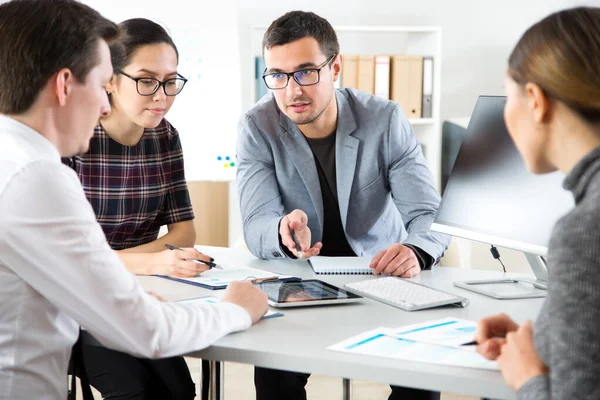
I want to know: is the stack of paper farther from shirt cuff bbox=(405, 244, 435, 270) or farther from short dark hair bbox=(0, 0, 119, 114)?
short dark hair bbox=(0, 0, 119, 114)

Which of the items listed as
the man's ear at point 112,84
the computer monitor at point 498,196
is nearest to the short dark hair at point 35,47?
the man's ear at point 112,84

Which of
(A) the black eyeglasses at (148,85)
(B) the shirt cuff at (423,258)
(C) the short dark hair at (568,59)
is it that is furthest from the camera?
(A) the black eyeglasses at (148,85)

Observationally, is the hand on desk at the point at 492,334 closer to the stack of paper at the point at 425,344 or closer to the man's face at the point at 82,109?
the stack of paper at the point at 425,344

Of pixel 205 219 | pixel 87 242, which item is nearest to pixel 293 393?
pixel 87 242

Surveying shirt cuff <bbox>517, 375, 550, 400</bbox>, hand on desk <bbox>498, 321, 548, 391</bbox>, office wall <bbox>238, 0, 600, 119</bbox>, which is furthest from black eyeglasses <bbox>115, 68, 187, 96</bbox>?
office wall <bbox>238, 0, 600, 119</bbox>

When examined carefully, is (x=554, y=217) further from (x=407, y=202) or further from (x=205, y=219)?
(x=205, y=219)

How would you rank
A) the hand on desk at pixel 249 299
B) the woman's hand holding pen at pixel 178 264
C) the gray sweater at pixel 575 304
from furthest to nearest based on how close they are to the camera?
the woman's hand holding pen at pixel 178 264 < the hand on desk at pixel 249 299 < the gray sweater at pixel 575 304

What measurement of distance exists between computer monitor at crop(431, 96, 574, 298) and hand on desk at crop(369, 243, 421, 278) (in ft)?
0.36

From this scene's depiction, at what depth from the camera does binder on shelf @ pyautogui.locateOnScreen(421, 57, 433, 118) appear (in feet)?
13.9

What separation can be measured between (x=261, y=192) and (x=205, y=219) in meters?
2.01

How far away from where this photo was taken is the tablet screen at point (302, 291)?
1667 millimetres

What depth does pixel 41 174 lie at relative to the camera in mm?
1266

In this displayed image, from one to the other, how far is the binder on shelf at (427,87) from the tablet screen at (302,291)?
104 inches

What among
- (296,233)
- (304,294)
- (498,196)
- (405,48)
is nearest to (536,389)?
(304,294)
